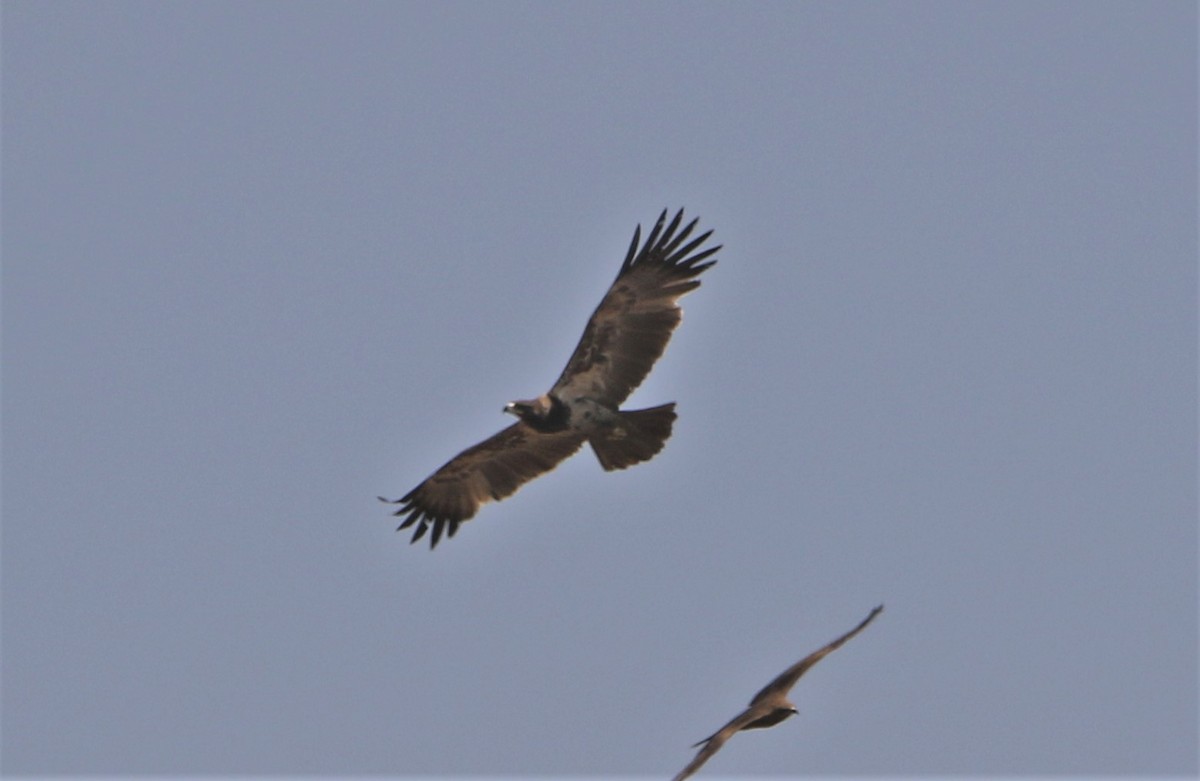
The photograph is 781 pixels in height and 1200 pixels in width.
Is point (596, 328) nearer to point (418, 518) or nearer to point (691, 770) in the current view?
point (418, 518)

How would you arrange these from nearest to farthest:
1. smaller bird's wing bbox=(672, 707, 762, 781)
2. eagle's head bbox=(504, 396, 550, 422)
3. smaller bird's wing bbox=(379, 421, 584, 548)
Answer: smaller bird's wing bbox=(672, 707, 762, 781)
eagle's head bbox=(504, 396, 550, 422)
smaller bird's wing bbox=(379, 421, 584, 548)

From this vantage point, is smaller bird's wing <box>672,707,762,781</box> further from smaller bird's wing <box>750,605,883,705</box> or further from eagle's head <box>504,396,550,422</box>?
eagle's head <box>504,396,550,422</box>

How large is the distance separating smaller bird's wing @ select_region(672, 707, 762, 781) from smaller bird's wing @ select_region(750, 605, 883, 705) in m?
0.35

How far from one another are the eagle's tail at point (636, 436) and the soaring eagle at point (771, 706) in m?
5.09

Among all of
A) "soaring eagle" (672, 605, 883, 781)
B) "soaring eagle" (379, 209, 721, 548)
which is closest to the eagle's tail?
"soaring eagle" (379, 209, 721, 548)

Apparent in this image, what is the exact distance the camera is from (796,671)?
1309 centimetres

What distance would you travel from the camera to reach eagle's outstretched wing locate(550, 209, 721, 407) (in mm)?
18141

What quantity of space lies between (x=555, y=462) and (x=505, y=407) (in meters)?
1.96

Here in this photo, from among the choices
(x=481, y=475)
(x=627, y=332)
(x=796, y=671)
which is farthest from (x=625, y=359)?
(x=796, y=671)

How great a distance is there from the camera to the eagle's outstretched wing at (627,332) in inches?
714

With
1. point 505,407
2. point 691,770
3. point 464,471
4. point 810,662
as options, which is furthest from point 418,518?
point 691,770

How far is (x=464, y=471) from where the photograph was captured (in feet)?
65.8

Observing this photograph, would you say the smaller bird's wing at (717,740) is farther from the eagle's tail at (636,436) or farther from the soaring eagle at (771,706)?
the eagle's tail at (636,436)

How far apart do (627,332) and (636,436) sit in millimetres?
1026
